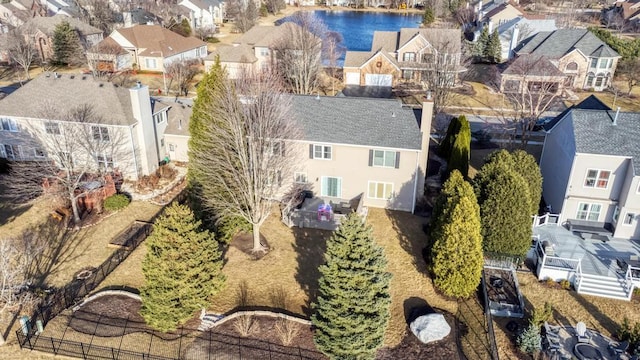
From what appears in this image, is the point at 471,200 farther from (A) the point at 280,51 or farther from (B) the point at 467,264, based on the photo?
(A) the point at 280,51

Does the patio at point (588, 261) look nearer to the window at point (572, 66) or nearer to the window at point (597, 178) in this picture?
the window at point (597, 178)

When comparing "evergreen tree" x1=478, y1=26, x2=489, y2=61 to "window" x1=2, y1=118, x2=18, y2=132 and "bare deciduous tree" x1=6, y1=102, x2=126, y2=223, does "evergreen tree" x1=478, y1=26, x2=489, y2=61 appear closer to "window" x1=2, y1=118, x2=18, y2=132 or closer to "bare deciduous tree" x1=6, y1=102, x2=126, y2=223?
"bare deciduous tree" x1=6, y1=102, x2=126, y2=223

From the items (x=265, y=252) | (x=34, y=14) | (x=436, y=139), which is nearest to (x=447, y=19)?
(x=436, y=139)

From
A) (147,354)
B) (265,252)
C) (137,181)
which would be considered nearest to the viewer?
(147,354)

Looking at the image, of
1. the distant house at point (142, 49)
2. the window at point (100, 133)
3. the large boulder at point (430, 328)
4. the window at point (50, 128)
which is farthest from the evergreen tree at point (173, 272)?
the distant house at point (142, 49)

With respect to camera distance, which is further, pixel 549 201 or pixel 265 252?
pixel 549 201
